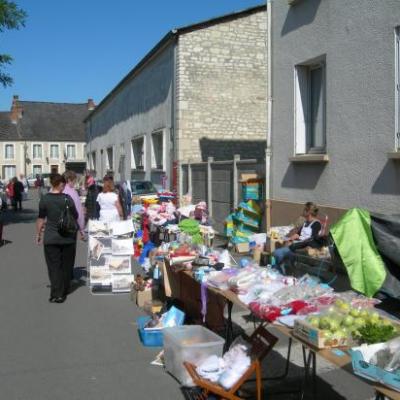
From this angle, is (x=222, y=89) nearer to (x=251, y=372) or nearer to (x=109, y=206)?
(x=109, y=206)

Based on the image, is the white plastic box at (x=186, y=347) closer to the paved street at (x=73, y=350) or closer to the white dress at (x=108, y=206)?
the paved street at (x=73, y=350)

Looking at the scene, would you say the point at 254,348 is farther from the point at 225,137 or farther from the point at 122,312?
the point at 225,137

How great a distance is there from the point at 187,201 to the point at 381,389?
12047 mm

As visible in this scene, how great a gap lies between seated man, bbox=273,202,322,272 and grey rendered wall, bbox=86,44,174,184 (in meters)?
12.1

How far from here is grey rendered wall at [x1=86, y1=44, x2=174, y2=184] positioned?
70.8 feet

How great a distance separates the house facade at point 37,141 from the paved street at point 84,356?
5817 cm

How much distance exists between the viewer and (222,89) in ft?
67.6

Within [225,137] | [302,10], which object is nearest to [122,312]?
[302,10]

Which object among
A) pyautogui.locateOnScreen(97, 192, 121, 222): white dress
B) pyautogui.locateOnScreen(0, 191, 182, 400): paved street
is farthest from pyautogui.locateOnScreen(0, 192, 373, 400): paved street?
pyautogui.locateOnScreen(97, 192, 121, 222): white dress

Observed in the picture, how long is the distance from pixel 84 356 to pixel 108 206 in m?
5.06

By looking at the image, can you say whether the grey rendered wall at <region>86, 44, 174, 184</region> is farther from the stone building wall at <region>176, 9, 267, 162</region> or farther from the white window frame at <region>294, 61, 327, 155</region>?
the white window frame at <region>294, 61, 327, 155</region>

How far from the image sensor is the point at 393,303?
5.87 m

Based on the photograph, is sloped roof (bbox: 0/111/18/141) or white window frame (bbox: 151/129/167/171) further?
sloped roof (bbox: 0/111/18/141)

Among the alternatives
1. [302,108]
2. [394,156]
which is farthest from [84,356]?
[302,108]
